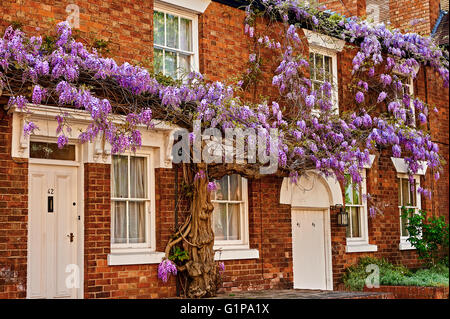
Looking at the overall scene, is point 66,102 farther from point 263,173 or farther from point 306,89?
point 306,89

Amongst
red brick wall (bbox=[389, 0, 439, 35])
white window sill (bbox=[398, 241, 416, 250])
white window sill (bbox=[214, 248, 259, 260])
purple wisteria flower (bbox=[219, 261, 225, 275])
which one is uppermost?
red brick wall (bbox=[389, 0, 439, 35])

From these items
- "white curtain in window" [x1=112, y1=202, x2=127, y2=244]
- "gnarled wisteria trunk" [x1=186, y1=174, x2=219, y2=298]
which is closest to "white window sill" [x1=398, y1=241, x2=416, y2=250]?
"gnarled wisteria trunk" [x1=186, y1=174, x2=219, y2=298]

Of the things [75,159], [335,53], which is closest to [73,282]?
[75,159]

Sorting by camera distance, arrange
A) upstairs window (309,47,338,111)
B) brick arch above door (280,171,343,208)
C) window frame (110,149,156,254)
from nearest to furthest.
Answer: window frame (110,149,156,254) → brick arch above door (280,171,343,208) → upstairs window (309,47,338,111)

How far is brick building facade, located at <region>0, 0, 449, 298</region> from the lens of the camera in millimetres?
9648

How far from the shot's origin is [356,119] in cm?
1412

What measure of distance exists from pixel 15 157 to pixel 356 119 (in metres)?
7.36

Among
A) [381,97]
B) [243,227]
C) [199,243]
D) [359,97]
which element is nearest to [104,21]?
[199,243]

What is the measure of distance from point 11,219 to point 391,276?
8396 millimetres

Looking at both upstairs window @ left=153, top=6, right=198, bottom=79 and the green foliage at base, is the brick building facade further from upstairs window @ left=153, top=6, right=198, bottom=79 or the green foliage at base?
the green foliage at base

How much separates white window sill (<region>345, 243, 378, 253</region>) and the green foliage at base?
0.72 ft

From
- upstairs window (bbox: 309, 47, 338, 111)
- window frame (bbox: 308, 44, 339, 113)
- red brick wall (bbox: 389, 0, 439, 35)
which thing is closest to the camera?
upstairs window (bbox: 309, 47, 338, 111)

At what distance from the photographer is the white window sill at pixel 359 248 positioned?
1477 cm

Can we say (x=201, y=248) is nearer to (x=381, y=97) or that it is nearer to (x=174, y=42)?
(x=174, y=42)
